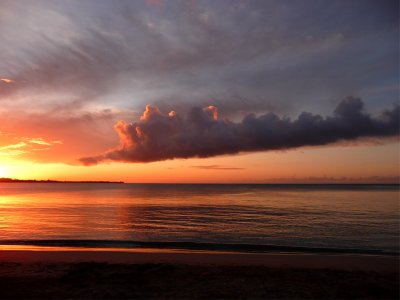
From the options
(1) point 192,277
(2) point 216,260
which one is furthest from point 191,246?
(1) point 192,277

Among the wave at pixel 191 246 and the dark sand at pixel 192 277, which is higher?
the dark sand at pixel 192 277

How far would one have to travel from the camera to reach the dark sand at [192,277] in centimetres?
1181

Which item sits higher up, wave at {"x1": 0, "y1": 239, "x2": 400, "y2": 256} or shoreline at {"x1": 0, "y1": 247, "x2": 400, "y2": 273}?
shoreline at {"x1": 0, "y1": 247, "x2": 400, "y2": 273}

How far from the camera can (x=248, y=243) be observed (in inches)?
1043

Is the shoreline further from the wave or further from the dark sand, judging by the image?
the wave

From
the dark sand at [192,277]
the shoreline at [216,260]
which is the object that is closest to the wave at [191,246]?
the shoreline at [216,260]

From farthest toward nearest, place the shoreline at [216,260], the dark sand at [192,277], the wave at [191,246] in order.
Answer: the wave at [191,246]
the shoreline at [216,260]
the dark sand at [192,277]

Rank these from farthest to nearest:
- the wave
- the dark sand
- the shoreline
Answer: the wave < the shoreline < the dark sand

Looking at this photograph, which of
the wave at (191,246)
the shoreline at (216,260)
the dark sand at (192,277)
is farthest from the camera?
the wave at (191,246)

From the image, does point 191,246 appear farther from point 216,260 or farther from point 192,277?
point 192,277

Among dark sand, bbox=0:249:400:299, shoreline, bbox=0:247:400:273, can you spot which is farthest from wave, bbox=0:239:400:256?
dark sand, bbox=0:249:400:299

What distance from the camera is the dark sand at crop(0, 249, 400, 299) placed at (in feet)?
38.8

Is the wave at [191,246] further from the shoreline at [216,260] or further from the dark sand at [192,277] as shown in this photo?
the dark sand at [192,277]

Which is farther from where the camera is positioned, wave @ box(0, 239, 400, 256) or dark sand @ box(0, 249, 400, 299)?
wave @ box(0, 239, 400, 256)
